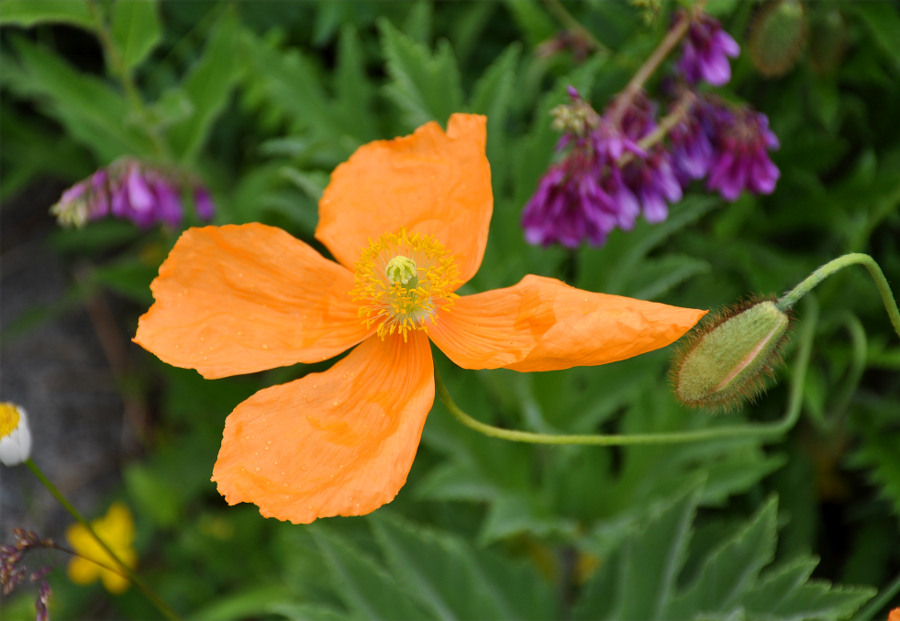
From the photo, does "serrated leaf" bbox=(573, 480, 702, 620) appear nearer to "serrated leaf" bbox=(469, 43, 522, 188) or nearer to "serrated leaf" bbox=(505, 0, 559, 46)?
"serrated leaf" bbox=(469, 43, 522, 188)

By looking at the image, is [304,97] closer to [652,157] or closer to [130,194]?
[130,194]

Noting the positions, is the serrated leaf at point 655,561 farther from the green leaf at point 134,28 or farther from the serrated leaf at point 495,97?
the green leaf at point 134,28

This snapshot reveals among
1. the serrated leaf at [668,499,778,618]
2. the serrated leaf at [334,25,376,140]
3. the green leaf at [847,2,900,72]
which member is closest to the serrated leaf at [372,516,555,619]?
the serrated leaf at [668,499,778,618]

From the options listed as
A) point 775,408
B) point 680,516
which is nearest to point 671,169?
point 680,516

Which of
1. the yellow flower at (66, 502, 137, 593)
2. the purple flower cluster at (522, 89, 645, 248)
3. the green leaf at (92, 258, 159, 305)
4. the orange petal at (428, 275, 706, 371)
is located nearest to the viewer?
the orange petal at (428, 275, 706, 371)

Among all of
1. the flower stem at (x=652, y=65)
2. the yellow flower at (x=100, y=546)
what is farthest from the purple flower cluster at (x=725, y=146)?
the yellow flower at (x=100, y=546)

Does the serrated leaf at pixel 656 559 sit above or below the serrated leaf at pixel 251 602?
above
